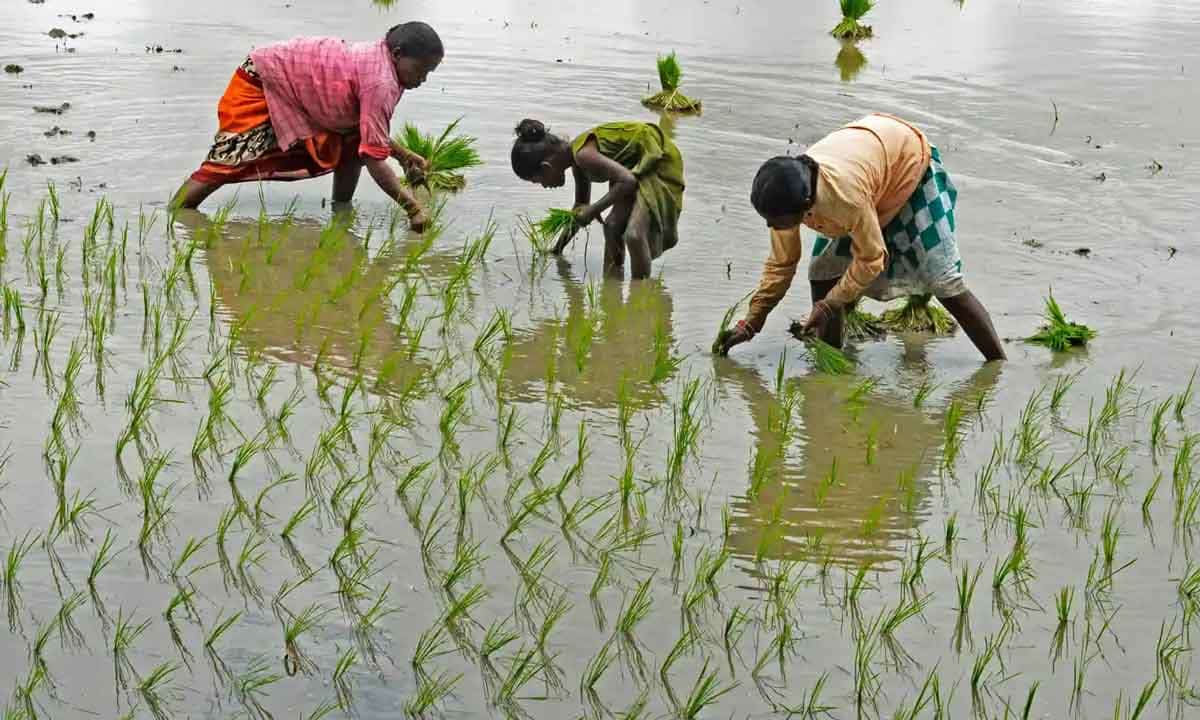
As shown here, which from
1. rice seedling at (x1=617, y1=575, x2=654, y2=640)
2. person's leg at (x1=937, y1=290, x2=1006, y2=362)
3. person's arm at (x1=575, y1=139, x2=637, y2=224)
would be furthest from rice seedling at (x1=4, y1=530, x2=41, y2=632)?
person's leg at (x1=937, y1=290, x2=1006, y2=362)

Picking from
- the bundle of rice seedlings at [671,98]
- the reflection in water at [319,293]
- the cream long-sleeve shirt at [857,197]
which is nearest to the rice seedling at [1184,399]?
the cream long-sleeve shirt at [857,197]

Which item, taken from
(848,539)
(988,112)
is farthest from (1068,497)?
(988,112)

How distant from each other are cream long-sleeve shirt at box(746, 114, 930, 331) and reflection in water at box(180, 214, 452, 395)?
1.18 m

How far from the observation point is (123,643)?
10.4 ft

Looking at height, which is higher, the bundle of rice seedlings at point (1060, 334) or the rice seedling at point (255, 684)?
the bundle of rice seedlings at point (1060, 334)

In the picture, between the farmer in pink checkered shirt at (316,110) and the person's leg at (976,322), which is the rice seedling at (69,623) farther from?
the farmer in pink checkered shirt at (316,110)

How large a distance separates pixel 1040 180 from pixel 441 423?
4.52 m

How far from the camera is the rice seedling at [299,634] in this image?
316cm

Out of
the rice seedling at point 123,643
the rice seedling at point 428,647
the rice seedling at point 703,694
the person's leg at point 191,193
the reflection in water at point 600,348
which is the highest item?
the person's leg at point 191,193

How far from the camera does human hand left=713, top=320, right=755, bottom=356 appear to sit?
5.23 metres

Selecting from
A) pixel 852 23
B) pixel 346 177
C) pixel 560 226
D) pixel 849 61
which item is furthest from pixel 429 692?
pixel 852 23

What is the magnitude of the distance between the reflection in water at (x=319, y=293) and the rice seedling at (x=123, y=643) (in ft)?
4.93

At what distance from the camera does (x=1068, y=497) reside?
13.9 feet

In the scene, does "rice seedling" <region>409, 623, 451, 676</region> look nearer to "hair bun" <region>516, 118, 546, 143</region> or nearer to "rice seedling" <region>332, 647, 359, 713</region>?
"rice seedling" <region>332, 647, 359, 713</region>
